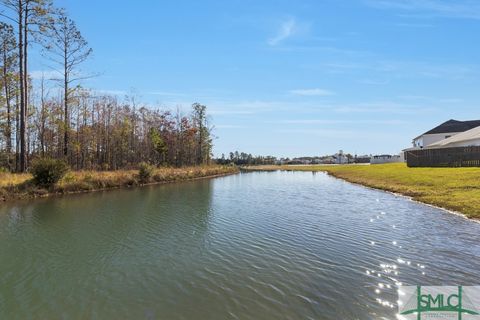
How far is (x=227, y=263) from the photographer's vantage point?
7246 mm

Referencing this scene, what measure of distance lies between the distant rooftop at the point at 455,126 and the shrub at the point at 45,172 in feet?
190

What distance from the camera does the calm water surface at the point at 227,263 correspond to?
5082 millimetres

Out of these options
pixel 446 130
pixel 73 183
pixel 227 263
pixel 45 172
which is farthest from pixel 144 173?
pixel 446 130

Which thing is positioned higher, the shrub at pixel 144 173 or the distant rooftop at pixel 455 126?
the distant rooftop at pixel 455 126

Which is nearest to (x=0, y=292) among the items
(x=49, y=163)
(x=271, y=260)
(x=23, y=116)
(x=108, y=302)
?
(x=108, y=302)

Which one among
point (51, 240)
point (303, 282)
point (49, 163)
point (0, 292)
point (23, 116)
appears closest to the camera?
point (0, 292)

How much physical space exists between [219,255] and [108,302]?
3149 millimetres

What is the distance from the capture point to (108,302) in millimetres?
5242

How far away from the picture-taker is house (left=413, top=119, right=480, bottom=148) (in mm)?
51844

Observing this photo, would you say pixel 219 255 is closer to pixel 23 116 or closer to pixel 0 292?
pixel 0 292
